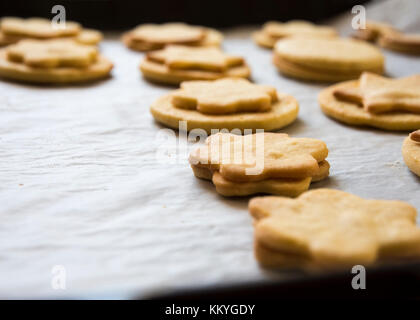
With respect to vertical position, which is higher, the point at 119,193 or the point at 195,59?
the point at 195,59

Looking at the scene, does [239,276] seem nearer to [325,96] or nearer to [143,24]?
[325,96]

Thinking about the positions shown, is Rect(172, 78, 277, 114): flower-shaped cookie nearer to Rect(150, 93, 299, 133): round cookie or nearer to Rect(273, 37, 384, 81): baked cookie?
Rect(150, 93, 299, 133): round cookie

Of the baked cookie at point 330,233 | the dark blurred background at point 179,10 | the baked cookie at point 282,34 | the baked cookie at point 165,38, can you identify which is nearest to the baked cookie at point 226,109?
the baked cookie at point 330,233

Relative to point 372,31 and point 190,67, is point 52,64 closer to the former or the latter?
point 190,67

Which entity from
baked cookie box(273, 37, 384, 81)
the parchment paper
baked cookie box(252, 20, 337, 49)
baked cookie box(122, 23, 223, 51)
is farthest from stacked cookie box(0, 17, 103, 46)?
baked cookie box(273, 37, 384, 81)

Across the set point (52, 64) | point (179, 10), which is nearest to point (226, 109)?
point (52, 64)
